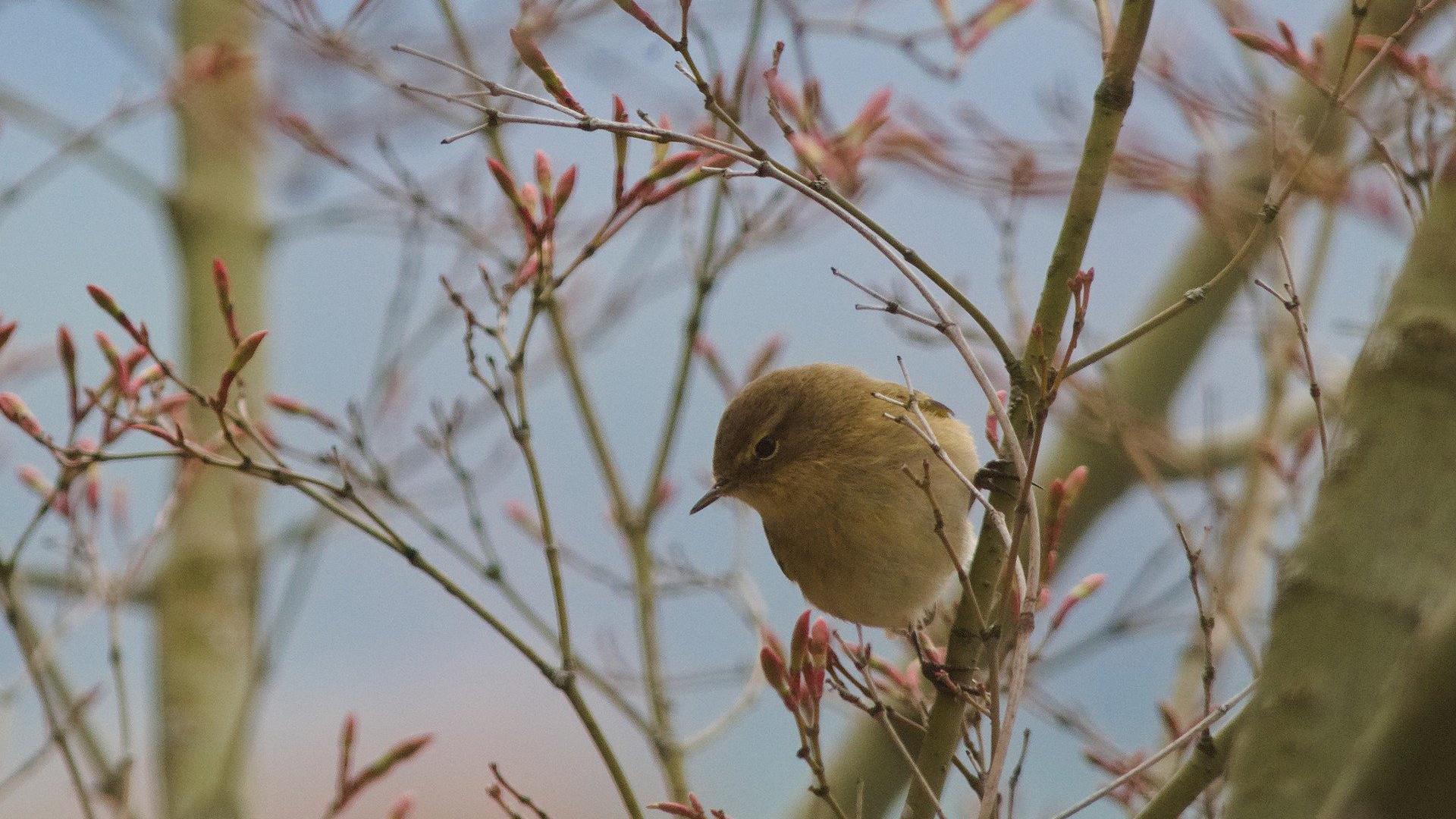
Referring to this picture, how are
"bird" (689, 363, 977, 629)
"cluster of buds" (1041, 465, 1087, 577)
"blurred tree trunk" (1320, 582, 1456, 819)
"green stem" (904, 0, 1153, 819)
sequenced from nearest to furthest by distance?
"blurred tree trunk" (1320, 582, 1456, 819), "green stem" (904, 0, 1153, 819), "cluster of buds" (1041, 465, 1087, 577), "bird" (689, 363, 977, 629)

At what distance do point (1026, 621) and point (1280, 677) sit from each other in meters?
0.40

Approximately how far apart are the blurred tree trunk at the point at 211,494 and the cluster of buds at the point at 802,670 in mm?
2296

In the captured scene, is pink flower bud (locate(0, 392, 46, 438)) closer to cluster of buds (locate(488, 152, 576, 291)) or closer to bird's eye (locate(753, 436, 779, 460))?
cluster of buds (locate(488, 152, 576, 291))

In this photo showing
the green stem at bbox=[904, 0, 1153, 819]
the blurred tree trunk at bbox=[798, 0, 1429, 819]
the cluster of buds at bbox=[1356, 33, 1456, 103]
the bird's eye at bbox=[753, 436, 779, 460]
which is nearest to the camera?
the green stem at bbox=[904, 0, 1153, 819]

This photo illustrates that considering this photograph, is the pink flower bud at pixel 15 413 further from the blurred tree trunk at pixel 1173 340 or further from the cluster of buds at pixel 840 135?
the blurred tree trunk at pixel 1173 340

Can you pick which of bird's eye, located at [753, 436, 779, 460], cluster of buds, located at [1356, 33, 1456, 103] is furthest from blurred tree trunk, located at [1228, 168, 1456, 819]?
bird's eye, located at [753, 436, 779, 460]

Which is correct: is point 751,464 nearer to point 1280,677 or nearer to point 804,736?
point 804,736

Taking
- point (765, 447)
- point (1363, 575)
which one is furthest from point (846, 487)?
point (1363, 575)

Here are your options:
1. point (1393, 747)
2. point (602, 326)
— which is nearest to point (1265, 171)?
point (602, 326)

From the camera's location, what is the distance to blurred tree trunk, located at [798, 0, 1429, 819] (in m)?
4.06

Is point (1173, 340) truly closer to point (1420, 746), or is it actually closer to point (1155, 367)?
point (1155, 367)

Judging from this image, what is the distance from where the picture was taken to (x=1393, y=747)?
1101 millimetres

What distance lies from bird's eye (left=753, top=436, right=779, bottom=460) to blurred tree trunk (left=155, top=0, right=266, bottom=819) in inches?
65.6

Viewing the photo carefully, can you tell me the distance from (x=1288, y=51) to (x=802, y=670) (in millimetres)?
1404
